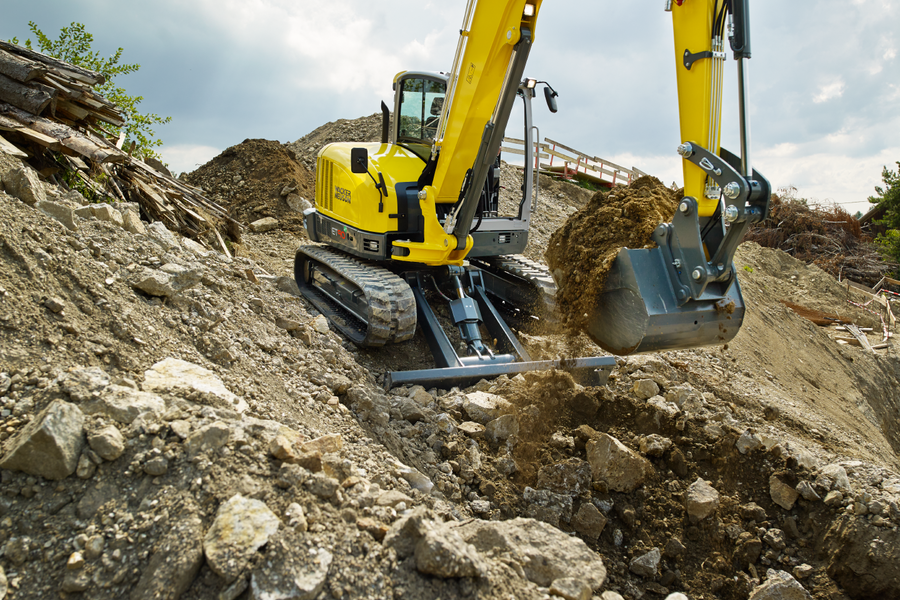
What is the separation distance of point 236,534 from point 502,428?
7.40ft

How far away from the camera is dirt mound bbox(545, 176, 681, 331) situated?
407 centimetres

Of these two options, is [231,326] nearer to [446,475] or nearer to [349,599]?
[446,475]

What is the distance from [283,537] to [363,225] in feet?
12.8

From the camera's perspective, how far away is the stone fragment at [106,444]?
227cm

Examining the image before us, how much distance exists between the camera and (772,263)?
14617mm

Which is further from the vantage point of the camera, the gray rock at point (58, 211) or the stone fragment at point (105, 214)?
the stone fragment at point (105, 214)

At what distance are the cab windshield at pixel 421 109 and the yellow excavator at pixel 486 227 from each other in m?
0.01

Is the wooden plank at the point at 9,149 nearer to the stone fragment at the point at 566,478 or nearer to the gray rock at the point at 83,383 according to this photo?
the gray rock at the point at 83,383

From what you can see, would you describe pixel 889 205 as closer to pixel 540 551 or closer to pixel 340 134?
pixel 340 134

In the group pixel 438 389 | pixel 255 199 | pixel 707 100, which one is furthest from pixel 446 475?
pixel 255 199

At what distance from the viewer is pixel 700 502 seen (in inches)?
134

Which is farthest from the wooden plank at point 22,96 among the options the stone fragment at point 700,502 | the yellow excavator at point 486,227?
the stone fragment at point 700,502

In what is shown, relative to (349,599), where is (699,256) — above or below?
above

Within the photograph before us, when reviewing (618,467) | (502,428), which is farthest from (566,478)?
(502,428)
